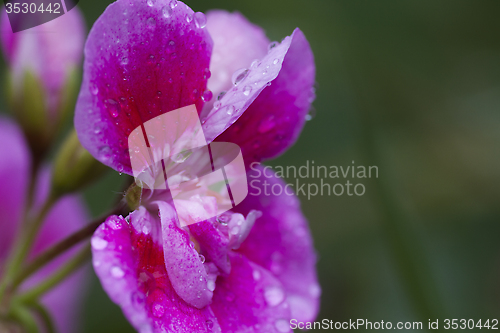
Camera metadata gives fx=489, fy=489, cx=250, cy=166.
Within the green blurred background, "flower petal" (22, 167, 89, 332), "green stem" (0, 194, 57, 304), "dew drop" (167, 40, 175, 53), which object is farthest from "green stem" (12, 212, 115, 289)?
the green blurred background

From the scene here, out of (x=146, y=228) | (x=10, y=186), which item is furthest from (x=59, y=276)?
(x=10, y=186)

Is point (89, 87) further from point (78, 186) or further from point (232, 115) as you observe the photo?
point (78, 186)

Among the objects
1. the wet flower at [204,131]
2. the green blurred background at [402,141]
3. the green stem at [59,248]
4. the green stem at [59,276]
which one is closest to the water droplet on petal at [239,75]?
the wet flower at [204,131]

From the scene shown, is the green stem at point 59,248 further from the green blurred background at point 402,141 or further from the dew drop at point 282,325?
the green blurred background at point 402,141

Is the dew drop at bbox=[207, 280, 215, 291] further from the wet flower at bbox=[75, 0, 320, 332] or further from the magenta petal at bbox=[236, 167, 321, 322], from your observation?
the magenta petal at bbox=[236, 167, 321, 322]

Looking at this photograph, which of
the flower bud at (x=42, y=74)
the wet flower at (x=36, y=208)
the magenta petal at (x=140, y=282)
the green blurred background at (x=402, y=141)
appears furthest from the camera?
the green blurred background at (x=402, y=141)

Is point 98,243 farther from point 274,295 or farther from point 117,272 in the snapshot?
point 274,295
